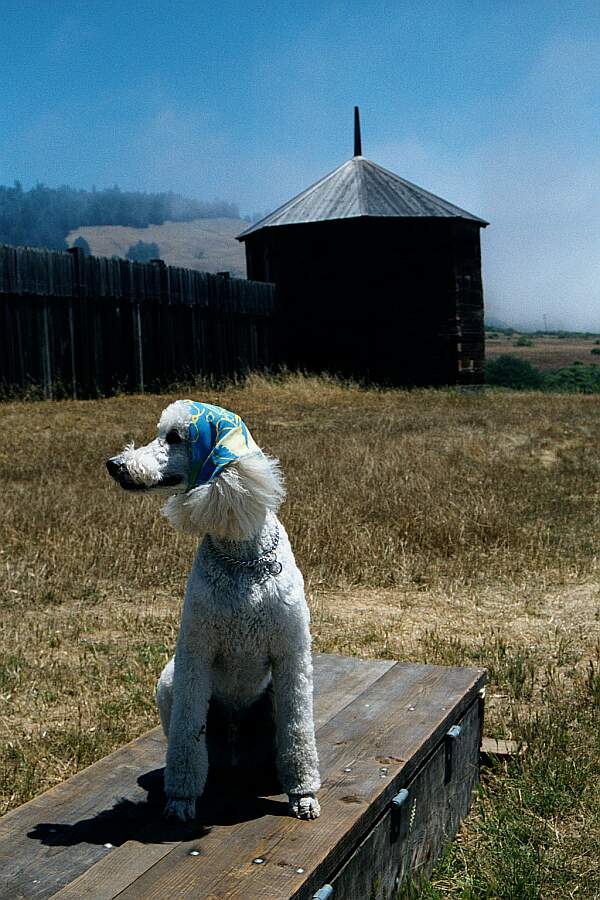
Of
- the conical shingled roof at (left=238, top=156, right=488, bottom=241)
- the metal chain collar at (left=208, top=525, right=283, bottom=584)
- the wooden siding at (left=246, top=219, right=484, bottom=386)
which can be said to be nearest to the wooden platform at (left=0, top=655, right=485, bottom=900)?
the metal chain collar at (left=208, top=525, right=283, bottom=584)

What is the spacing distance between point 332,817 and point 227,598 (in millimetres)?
719

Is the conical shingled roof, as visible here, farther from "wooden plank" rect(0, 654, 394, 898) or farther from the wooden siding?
"wooden plank" rect(0, 654, 394, 898)

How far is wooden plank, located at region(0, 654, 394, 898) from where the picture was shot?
269 cm

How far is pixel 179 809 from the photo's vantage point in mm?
2932

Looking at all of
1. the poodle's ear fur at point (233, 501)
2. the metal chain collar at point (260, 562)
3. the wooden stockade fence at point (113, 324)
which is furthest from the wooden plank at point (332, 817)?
the wooden stockade fence at point (113, 324)

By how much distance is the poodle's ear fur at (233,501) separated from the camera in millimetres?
2791

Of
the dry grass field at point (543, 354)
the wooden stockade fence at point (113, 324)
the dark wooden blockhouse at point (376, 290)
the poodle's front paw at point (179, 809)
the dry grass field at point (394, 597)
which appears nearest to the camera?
the poodle's front paw at point (179, 809)

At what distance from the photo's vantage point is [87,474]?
1130 cm

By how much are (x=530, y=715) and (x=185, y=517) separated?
270 centimetres

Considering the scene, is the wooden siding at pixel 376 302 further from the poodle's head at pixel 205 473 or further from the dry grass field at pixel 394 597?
the poodle's head at pixel 205 473

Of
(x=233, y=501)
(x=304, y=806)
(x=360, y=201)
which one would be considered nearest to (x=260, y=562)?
(x=233, y=501)

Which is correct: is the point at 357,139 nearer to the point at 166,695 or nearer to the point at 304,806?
the point at 166,695

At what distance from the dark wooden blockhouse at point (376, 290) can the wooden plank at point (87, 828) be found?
73.2 ft

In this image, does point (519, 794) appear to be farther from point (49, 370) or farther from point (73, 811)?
point (49, 370)
